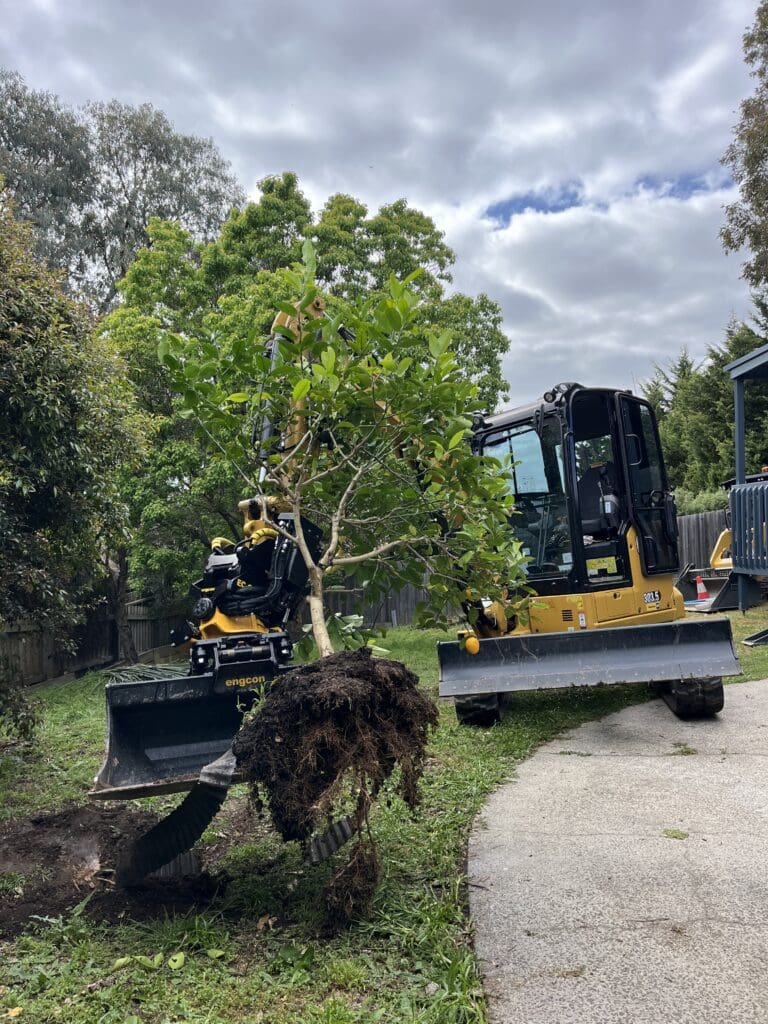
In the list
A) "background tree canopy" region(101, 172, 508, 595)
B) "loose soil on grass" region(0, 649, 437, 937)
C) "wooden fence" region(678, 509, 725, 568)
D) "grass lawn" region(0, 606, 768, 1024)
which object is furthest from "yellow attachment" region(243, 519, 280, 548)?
"wooden fence" region(678, 509, 725, 568)

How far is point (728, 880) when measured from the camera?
343cm

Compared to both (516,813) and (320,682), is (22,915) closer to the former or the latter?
(320,682)

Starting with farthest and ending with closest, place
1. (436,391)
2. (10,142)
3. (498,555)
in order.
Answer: (10,142)
(498,555)
(436,391)

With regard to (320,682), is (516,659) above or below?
below

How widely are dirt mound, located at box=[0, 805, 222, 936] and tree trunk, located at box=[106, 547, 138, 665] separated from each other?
9.57 metres

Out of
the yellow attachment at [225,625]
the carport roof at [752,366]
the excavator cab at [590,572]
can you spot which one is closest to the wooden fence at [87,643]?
the yellow attachment at [225,625]

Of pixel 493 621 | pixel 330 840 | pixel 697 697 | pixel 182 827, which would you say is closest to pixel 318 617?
pixel 330 840

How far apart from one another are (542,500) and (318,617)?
12.2 ft

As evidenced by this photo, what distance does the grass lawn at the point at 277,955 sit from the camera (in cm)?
262

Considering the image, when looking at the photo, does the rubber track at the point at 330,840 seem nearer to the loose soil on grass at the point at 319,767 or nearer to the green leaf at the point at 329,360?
the loose soil on grass at the point at 319,767

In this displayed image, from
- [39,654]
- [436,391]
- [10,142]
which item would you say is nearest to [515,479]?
[436,391]

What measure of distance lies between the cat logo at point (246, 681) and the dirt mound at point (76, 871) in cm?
102

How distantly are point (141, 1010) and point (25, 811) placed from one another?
2.86m

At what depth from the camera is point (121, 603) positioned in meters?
14.4
